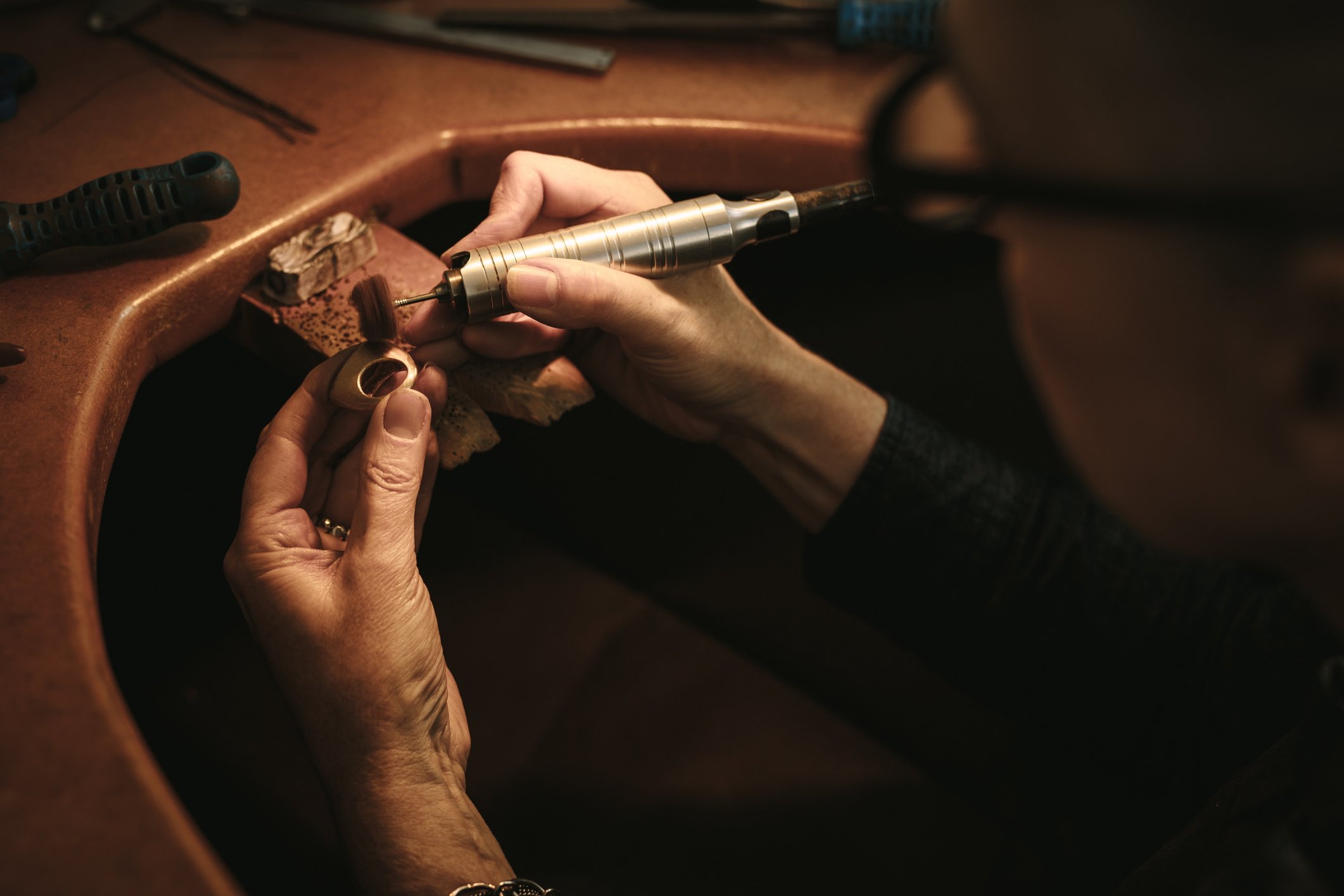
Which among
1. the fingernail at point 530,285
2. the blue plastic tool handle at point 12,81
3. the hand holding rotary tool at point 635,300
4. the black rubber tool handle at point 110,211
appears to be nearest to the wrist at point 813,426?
the hand holding rotary tool at point 635,300

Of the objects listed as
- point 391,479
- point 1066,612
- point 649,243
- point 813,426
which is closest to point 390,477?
point 391,479

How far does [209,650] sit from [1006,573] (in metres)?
1.06

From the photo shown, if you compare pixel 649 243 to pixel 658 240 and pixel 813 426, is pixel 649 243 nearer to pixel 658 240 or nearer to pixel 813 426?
pixel 658 240

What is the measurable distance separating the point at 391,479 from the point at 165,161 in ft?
1.93

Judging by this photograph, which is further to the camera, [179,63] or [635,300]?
[179,63]

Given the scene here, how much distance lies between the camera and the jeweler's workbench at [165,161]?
0.51 metres

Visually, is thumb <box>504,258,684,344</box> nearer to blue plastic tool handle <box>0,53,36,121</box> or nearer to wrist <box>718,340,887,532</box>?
wrist <box>718,340,887,532</box>

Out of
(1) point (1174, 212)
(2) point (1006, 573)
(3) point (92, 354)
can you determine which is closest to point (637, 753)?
(2) point (1006, 573)

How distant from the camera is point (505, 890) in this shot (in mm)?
732

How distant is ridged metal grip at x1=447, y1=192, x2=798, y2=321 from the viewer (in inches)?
32.7

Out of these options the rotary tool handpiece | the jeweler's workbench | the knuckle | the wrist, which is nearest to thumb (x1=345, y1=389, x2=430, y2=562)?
the knuckle

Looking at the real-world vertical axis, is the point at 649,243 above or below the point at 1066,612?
above

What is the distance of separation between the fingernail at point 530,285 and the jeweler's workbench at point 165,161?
0.35 m

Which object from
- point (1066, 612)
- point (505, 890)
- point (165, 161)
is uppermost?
point (165, 161)
